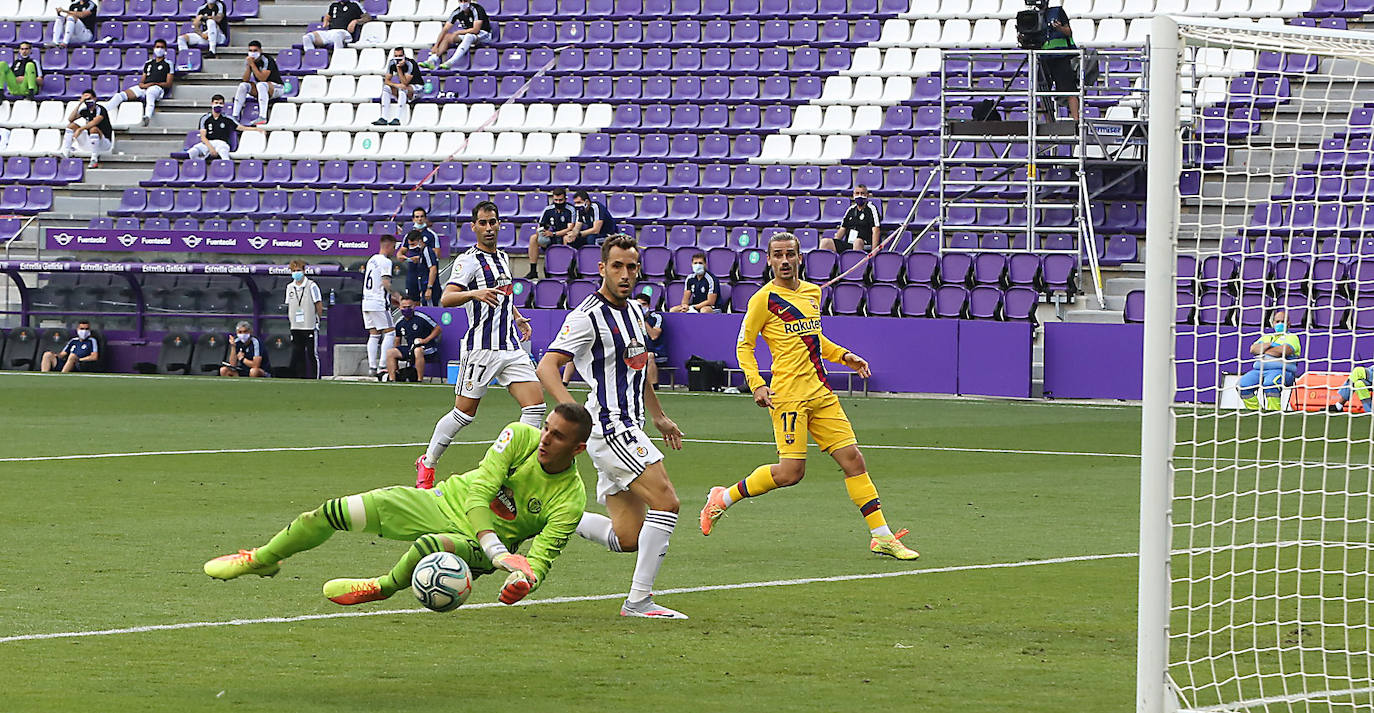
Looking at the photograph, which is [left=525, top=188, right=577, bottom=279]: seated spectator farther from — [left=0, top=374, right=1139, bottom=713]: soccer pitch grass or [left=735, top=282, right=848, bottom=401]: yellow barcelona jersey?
[left=735, top=282, right=848, bottom=401]: yellow barcelona jersey

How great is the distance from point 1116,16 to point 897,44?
3649mm

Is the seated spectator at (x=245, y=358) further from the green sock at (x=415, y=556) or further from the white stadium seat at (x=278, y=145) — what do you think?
the green sock at (x=415, y=556)

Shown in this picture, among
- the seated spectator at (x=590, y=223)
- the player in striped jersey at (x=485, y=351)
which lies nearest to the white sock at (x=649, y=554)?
the player in striped jersey at (x=485, y=351)

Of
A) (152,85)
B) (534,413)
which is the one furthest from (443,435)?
(152,85)

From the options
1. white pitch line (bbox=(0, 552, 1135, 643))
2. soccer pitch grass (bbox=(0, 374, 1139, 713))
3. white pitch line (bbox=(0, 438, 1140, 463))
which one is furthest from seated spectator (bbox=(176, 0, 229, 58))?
white pitch line (bbox=(0, 552, 1135, 643))

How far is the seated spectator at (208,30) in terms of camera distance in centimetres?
3850

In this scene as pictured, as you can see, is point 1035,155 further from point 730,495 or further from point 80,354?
point 730,495

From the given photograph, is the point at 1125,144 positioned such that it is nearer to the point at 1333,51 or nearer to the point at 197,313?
the point at 197,313

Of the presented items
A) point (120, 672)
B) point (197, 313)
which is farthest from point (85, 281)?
point (120, 672)

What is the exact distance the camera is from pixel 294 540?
7.96m

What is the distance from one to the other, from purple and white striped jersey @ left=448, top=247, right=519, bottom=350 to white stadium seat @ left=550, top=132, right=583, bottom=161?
1893 centimetres

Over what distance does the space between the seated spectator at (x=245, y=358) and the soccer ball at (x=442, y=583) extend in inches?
921

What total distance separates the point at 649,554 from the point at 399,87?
28035 millimetres

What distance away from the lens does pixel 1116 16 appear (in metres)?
32.2
